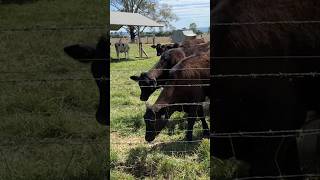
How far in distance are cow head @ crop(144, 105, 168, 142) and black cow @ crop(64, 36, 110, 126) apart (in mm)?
1869

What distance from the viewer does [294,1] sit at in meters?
3.82

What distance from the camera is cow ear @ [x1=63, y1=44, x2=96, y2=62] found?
12.7 ft

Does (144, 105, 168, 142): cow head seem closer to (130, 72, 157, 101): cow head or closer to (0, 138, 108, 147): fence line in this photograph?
(130, 72, 157, 101): cow head

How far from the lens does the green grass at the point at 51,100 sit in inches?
154

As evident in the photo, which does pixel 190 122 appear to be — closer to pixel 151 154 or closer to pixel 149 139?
pixel 149 139

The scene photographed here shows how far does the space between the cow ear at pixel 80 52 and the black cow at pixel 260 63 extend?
0.93m

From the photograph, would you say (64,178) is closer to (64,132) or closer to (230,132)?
(64,132)

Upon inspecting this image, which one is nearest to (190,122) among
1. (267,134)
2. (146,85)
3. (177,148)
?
(177,148)

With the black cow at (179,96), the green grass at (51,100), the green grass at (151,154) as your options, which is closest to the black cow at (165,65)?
the green grass at (151,154)

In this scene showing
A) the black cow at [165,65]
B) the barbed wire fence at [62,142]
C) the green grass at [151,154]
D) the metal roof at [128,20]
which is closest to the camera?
the barbed wire fence at [62,142]

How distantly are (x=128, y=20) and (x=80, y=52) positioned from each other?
31.8 inches

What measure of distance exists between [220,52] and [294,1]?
0.67 meters

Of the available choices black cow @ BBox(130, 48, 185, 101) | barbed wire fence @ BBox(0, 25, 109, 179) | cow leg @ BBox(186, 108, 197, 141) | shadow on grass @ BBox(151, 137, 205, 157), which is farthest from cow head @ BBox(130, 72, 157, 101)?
barbed wire fence @ BBox(0, 25, 109, 179)

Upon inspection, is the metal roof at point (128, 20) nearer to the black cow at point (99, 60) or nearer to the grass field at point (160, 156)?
the black cow at point (99, 60)
